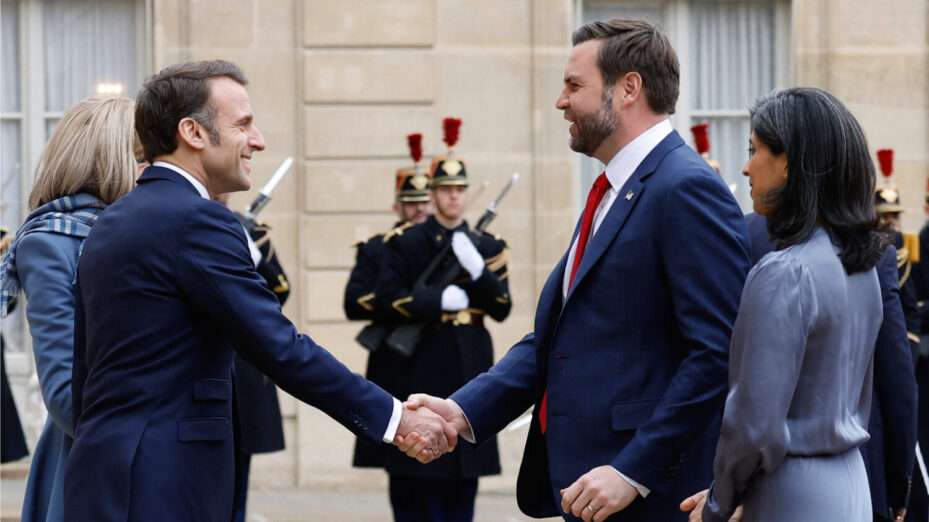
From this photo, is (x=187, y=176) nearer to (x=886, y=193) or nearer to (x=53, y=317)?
(x=53, y=317)

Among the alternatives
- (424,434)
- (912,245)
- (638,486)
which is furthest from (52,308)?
(912,245)

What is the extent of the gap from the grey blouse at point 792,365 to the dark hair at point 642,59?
74 cm

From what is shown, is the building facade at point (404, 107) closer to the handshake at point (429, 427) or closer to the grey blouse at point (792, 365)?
the handshake at point (429, 427)

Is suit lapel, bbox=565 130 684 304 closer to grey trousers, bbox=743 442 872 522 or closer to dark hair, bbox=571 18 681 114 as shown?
dark hair, bbox=571 18 681 114

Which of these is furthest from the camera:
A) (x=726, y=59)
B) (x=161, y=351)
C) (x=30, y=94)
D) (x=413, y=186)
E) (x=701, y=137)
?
(x=726, y=59)

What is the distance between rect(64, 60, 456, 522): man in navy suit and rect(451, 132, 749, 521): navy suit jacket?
0.77 metres

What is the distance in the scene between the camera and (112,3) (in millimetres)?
10617

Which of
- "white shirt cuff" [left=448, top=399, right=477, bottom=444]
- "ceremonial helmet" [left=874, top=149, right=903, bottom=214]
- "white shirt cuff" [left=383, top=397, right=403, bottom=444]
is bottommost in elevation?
"white shirt cuff" [left=448, top=399, right=477, bottom=444]

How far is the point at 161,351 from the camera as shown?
3.63m

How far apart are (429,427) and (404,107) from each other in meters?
5.97

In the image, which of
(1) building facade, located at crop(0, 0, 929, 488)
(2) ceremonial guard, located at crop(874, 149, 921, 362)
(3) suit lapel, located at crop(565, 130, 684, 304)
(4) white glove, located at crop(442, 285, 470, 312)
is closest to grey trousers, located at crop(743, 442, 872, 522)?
(3) suit lapel, located at crop(565, 130, 684, 304)

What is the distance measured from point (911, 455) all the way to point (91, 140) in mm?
2836

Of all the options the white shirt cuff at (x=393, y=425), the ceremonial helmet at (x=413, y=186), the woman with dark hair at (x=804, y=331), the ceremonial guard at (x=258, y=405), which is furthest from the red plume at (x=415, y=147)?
the woman with dark hair at (x=804, y=331)

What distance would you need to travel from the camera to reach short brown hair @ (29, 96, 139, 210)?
4426mm
